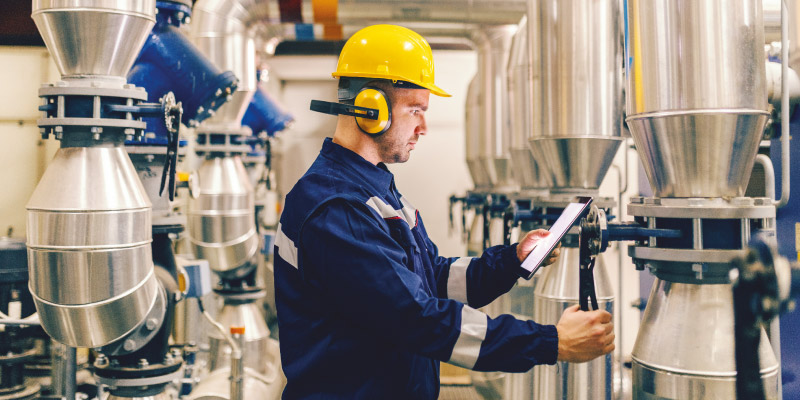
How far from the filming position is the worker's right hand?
1239 millimetres

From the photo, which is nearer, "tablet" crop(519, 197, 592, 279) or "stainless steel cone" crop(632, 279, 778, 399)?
"stainless steel cone" crop(632, 279, 778, 399)

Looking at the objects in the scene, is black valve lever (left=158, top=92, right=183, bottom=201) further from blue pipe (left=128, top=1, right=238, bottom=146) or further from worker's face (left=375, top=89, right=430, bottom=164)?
worker's face (left=375, top=89, right=430, bottom=164)

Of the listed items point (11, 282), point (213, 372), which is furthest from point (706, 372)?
point (213, 372)

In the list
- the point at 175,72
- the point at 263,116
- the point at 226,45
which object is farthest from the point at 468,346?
the point at 263,116

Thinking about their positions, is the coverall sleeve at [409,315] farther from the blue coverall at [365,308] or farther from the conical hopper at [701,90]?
the conical hopper at [701,90]

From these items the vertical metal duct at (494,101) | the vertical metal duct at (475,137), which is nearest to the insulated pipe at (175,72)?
the vertical metal duct at (494,101)

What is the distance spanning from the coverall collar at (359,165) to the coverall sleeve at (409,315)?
197 millimetres

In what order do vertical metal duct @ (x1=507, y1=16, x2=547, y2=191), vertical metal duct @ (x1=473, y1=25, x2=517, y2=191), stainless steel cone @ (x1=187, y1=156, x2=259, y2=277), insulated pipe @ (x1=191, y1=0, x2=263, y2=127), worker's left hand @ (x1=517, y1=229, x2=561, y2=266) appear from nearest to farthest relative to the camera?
1. worker's left hand @ (x1=517, y1=229, x2=561, y2=266)
2. vertical metal duct @ (x1=507, y1=16, x2=547, y2=191)
3. stainless steel cone @ (x1=187, y1=156, x2=259, y2=277)
4. insulated pipe @ (x1=191, y1=0, x2=263, y2=127)
5. vertical metal duct @ (x1=473, y1=25, x2=517, y2=191)

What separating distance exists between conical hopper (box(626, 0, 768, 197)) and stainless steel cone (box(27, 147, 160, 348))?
4.26 feet

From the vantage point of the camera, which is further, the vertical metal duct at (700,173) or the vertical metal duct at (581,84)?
the vertical metal duct at (581,84)

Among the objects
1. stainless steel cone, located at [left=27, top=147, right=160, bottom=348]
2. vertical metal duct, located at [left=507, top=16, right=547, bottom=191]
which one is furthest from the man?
vertical metal duct, located at [left=507, top=16, right=547, bottom=191]

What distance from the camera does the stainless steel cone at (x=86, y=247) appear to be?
1619mm

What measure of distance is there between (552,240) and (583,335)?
294 millimetres

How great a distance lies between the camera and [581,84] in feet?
7.03
